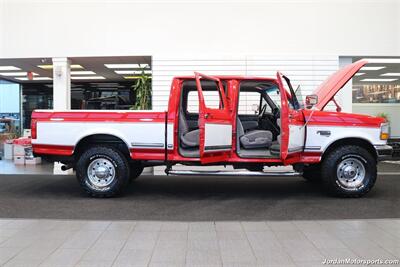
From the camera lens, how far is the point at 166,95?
36.8ft

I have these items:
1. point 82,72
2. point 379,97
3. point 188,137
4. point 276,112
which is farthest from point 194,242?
point 379,97

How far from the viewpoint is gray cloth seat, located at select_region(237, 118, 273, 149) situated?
7.66 meters

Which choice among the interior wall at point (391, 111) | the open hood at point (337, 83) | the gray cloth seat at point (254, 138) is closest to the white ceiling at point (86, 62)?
the gray cloth seat at point (254, 138)

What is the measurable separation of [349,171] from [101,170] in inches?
174

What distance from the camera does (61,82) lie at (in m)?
11.5

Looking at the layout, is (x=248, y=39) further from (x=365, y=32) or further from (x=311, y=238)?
(x=311, y=238)

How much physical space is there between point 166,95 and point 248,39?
2.58 metres

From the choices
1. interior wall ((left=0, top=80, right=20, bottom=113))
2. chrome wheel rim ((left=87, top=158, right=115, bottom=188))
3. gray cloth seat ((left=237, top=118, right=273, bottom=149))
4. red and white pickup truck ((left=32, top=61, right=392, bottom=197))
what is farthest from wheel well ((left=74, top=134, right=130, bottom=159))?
interior wall ((left=0, top=80, right=20, bottom=113))

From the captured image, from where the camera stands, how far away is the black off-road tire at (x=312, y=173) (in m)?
8.16

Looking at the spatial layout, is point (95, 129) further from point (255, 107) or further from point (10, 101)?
point (10, 101)

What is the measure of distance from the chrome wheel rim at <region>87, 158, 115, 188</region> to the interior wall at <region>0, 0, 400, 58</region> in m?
4.40

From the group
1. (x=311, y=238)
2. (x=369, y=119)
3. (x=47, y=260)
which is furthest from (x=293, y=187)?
(x=47, y=260)

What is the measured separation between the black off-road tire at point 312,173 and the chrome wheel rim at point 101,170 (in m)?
3.67

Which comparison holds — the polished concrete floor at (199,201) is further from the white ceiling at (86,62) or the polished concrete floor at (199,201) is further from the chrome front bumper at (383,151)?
the white ceiling at (86,62)
